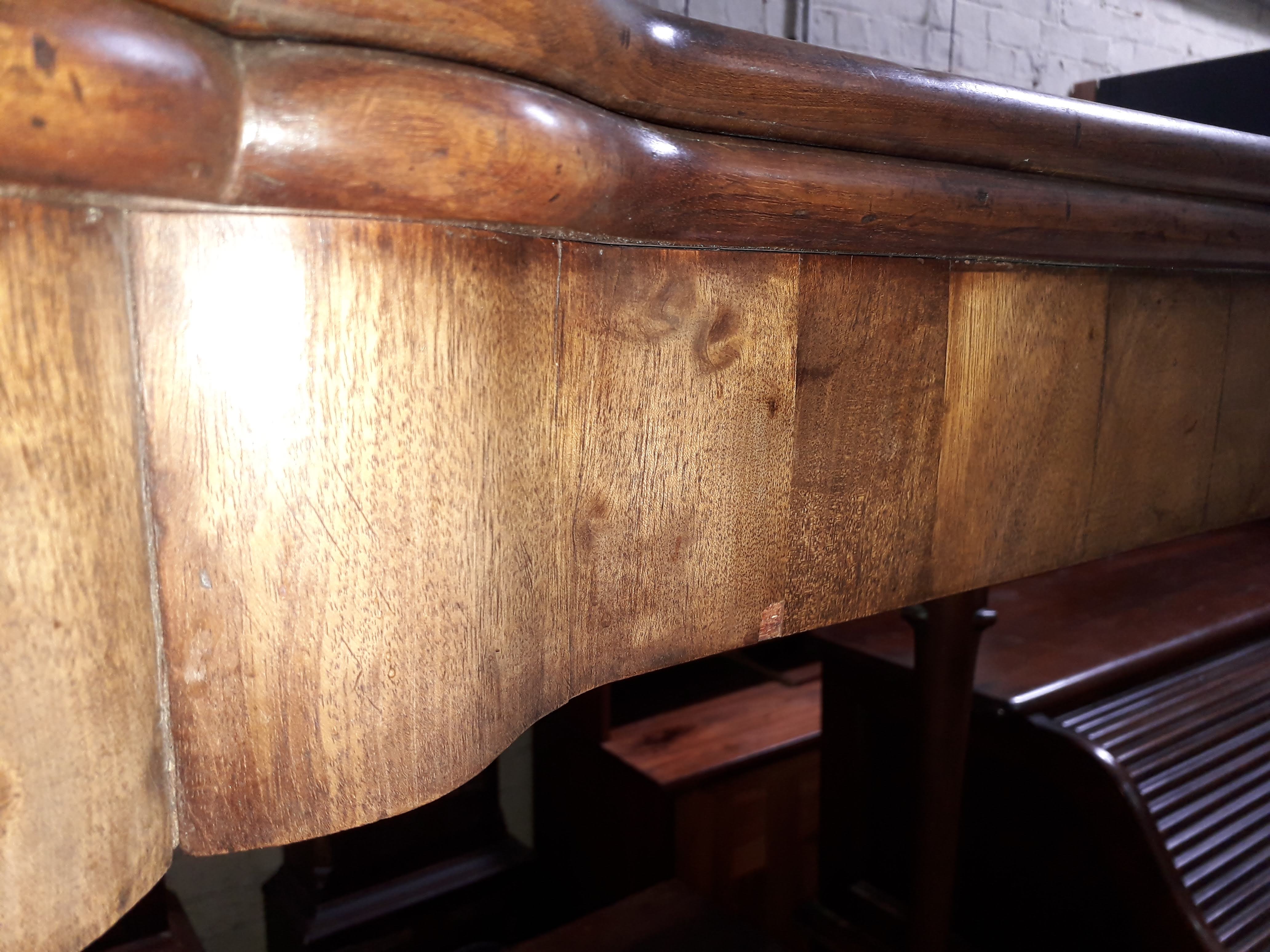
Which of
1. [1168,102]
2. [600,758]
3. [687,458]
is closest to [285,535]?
[687,458]

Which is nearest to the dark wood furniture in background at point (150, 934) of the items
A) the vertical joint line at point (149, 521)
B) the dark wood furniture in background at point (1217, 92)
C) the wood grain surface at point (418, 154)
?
the vertical joint line at point (149, 521)

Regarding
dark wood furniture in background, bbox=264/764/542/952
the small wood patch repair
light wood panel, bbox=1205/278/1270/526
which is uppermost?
light wood panel, bbox=1205/278/1270/526

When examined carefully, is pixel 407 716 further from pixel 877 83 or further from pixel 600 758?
pixel 600 758

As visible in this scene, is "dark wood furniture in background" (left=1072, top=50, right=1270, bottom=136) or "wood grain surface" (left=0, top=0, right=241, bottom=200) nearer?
"wood grain surface" (left=0, top=0, right=241, bottom=200)

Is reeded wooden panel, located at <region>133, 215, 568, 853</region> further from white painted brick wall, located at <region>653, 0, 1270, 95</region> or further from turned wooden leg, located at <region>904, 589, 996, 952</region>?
white painted brick wall, located at <region>653, 0, 1270, 95</region>

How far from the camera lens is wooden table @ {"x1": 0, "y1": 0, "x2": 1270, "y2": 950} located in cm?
25

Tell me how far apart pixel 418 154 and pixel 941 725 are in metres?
0.92

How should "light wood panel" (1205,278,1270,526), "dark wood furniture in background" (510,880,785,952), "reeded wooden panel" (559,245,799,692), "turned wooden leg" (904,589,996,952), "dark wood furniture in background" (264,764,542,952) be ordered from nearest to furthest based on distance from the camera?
1. "reeded wooden panel" (559,245,799,692)
2. "light wood panel" (1205,278,1270,526)
3. "turned wooden leg" (904,589,996,952)
4. "dark wood furniture in background" (510,880,785,952)
5. "dark wood furniture in background" (264,764,542,952)

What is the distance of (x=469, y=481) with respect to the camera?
0.32 m

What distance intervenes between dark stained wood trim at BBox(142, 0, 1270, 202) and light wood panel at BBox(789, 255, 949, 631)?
6cm

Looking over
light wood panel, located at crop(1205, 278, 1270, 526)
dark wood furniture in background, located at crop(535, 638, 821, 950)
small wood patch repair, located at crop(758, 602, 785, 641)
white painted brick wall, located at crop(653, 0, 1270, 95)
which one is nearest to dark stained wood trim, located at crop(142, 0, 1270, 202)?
light wood panel, located at crop(1205, 278, 1270, 526)

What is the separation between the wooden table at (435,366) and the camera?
0.81 ft

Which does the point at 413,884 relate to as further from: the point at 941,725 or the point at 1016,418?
the point at 1016,418

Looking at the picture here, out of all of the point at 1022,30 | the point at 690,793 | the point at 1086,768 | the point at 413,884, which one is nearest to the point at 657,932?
the point at 690,793
